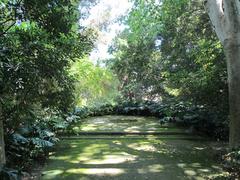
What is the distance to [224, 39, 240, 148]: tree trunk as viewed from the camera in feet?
17.2

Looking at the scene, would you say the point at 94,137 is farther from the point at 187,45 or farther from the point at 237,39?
the point at 187,45

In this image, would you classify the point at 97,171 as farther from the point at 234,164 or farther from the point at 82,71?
the point at 82,71

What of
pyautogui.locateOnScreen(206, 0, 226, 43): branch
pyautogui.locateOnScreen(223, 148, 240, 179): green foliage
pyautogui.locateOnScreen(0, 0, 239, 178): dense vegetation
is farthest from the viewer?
pyautogui.locateOnScreen(206, 0, 226, 43): branch

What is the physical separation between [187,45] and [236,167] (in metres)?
6.96

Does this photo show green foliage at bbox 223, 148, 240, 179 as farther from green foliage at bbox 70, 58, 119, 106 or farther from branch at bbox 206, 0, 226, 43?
green foliage at bbox 70, 58, 119, 106

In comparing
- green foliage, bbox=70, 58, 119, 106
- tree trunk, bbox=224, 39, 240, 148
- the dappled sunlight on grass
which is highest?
green foliage, bbox=70, 58, 119, 106

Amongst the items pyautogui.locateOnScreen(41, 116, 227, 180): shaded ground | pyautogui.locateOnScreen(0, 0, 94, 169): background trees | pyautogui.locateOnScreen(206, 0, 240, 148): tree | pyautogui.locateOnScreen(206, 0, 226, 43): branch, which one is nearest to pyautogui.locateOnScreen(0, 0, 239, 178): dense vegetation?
pyautogui.locateOnScreen(0, 0, 94, 169): background trees

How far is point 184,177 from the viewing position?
15.0 ft

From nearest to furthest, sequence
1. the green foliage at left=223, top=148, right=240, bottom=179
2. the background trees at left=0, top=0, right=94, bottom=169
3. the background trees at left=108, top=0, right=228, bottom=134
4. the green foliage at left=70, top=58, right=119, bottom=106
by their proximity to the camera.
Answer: the background trees at left=0, top=0, right=94, bottom=169 < the green foliage at left=223, top=148, right=240, bottom=179 < the background trees at left=108, top=0, right=228, bottom=134 < the green foliage at left=70, top=58, right=119, bottom=106

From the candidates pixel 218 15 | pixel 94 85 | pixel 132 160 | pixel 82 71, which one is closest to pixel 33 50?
pixel 132 160

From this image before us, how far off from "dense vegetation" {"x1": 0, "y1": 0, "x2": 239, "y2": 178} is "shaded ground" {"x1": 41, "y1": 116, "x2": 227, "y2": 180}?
430 mm

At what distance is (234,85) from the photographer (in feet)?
17.2

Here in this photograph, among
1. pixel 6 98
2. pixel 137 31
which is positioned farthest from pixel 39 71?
pixel 137 31

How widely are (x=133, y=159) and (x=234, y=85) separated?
2.21 meters
